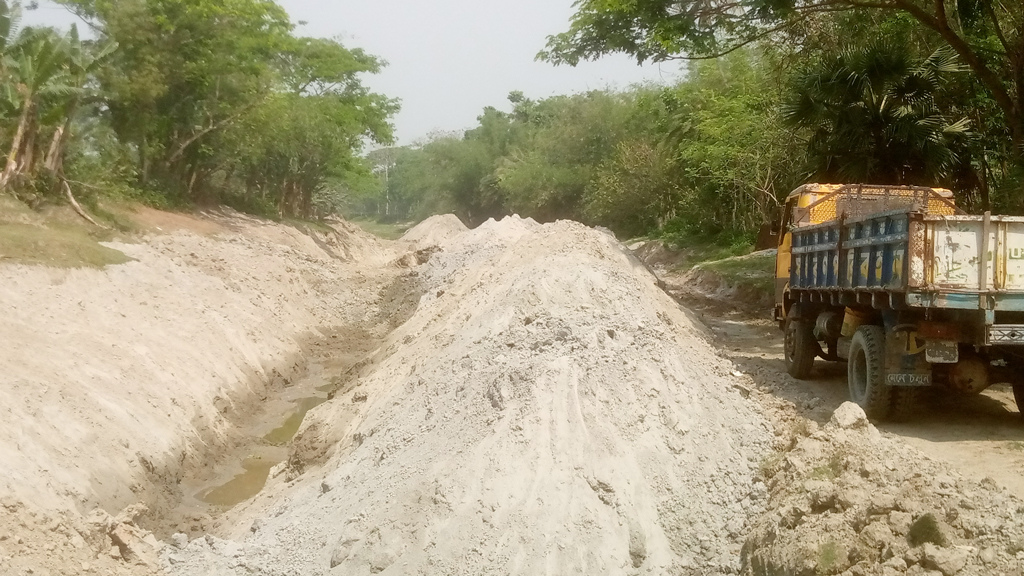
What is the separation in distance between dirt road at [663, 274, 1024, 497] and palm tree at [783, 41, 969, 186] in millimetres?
3773

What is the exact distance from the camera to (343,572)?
7355mm

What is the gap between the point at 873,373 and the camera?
8.83 metres

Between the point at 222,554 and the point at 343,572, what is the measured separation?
1.31 meters

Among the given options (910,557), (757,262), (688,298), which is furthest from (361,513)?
(757,262)

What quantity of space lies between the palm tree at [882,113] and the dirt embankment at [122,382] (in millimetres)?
10971

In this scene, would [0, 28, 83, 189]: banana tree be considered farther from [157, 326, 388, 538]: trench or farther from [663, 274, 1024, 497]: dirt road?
[663, 274, 1024, 497]: dirt road

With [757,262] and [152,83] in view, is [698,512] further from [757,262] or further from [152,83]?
[152,83]

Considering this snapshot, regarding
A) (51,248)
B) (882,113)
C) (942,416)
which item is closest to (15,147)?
(51,248)

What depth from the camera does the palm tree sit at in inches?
576

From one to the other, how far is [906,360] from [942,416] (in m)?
1.24

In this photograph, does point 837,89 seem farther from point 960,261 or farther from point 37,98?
point 37,98

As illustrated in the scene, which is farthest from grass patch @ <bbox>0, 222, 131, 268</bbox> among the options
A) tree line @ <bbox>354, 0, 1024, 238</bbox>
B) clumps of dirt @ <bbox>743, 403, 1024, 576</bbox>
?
clumps of dirt @ <bbox>743, 403, 1024, 576</bbox>

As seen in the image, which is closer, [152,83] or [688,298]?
[688,298]

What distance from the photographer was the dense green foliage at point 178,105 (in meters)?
19.0
